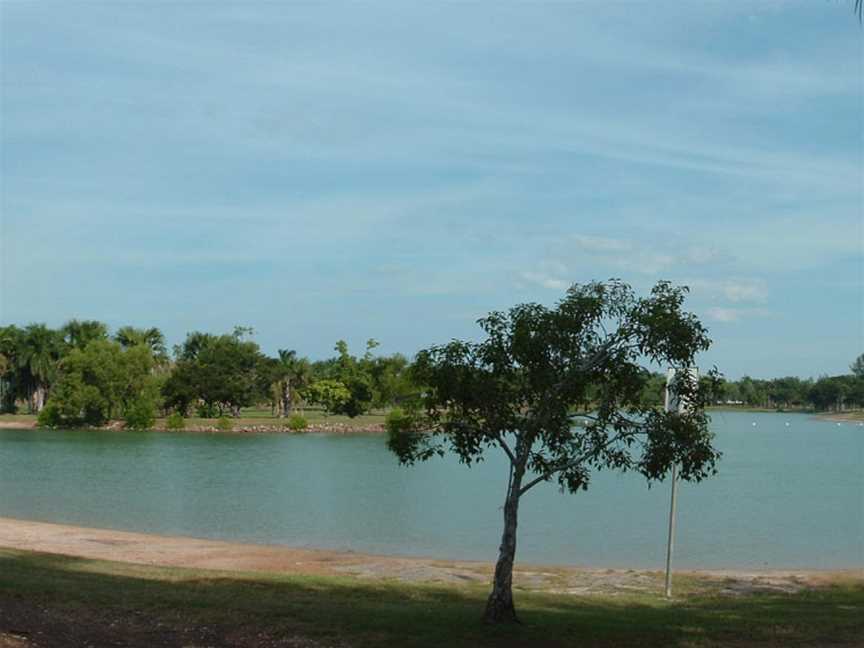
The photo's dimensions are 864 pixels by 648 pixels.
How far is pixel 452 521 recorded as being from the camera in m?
35.0

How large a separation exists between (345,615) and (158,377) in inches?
4150

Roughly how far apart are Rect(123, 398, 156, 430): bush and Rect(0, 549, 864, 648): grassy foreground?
90.2 meters

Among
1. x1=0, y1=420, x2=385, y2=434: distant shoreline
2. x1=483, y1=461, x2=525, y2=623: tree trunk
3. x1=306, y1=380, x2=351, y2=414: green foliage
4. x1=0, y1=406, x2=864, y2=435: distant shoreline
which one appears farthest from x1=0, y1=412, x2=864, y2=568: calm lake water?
x1=306, y1=380, x2=351, y2=414: green foliage

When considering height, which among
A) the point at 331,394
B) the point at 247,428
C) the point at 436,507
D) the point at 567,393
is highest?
the point at 567,393

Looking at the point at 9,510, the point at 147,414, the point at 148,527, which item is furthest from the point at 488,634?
the point at 147,414

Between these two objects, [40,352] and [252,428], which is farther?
[40,352]

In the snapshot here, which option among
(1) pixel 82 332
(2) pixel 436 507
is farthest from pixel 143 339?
(2) pixel 436 507

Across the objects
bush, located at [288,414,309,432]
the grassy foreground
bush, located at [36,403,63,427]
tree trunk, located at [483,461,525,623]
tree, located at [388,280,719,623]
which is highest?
tree, located at [388,280,719,623]

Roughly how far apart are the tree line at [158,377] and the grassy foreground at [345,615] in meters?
90.3

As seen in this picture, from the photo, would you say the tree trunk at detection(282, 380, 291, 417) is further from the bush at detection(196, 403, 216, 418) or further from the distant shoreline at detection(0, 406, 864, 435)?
the distant shoreline at detection(0, 406, 864, 435)

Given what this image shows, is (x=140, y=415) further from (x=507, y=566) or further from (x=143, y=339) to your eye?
(x=507, y=566)

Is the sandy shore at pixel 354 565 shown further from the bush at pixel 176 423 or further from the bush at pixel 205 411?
the bush at pixel 205 411

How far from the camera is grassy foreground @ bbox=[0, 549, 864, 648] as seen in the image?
1148cm

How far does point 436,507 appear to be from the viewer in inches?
1543
